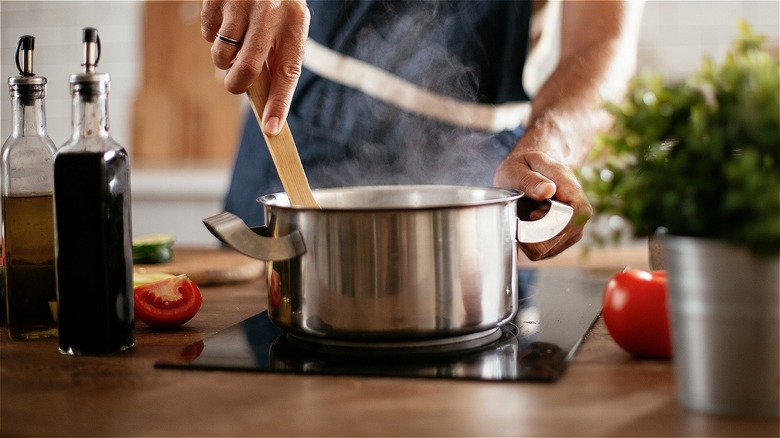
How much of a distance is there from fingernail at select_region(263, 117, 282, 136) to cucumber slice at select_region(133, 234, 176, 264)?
1.79ft

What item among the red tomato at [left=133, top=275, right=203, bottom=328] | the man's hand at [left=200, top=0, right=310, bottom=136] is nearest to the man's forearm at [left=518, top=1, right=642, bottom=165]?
the man's hand at [left=200, top=0, right=310, bottom=136]

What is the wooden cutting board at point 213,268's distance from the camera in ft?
4.24

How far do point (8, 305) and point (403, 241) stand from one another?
456 mm

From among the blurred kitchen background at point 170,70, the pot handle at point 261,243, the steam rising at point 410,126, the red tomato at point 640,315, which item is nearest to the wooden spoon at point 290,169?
the pot handle at point 261,243

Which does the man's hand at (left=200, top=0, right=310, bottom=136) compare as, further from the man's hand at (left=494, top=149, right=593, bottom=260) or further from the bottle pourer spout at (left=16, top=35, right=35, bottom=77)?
the man's hand at (left=494, top=149, right=593, bottom=260)

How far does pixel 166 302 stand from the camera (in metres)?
0.95

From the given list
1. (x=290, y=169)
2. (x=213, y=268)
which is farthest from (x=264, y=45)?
(x=213, y=268)

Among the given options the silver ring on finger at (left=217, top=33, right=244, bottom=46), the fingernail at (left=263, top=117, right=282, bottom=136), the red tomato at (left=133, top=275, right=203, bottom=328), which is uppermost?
the silver ring on finger at (left=217, top=33, right=244, bottom=46)

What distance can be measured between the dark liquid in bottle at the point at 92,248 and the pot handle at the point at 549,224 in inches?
16.3

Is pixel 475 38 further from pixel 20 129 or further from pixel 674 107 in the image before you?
pixel 674 107

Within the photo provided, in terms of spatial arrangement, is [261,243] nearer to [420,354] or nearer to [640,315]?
[420,354]

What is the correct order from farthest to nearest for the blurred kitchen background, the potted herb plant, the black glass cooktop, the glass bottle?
1. the blurred kitchen background
2. the glass bottle
3. the black glass cooktop
4. the potted herb plant

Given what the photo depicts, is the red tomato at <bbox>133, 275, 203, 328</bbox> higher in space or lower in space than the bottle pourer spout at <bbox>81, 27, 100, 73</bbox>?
lower

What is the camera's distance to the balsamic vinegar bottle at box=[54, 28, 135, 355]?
776 mm
